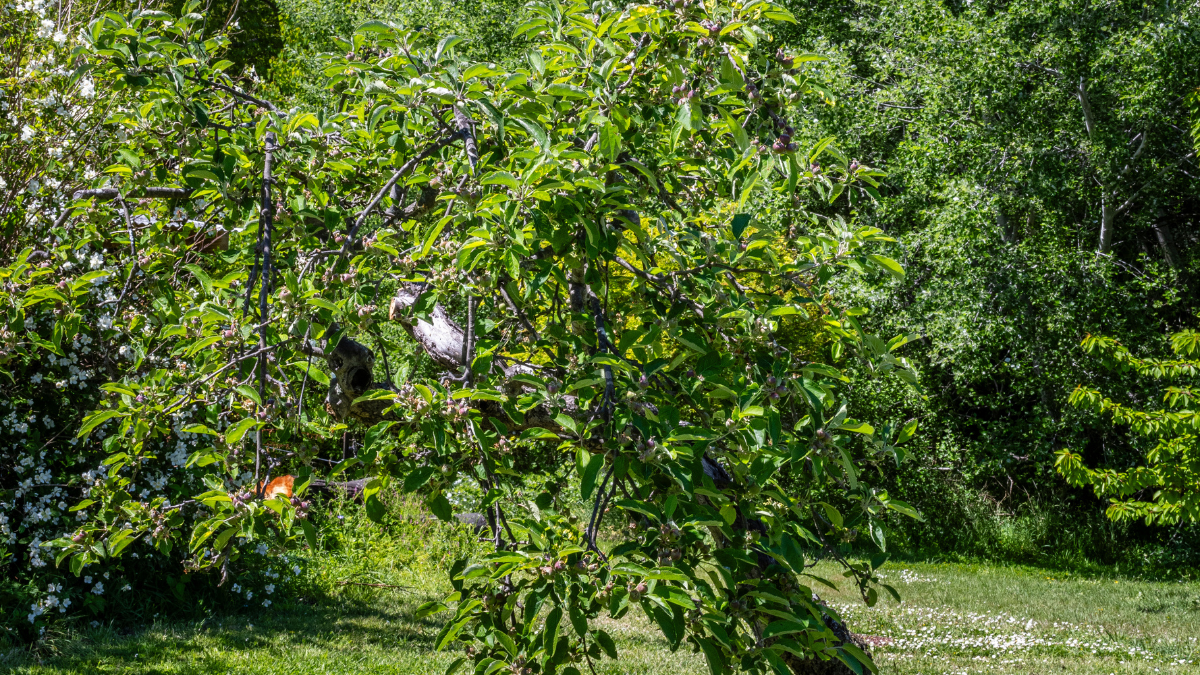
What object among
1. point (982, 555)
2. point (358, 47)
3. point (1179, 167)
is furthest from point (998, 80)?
point (358, 47)

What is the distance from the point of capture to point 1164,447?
7.54 m

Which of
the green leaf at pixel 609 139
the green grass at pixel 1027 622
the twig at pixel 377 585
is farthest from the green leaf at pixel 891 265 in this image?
the twig at pixel 377 585

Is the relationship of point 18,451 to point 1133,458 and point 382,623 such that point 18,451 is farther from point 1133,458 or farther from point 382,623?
point 1133,458

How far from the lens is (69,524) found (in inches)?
204

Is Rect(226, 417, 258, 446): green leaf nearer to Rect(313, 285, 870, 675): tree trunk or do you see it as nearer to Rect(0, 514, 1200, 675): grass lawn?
Rect(313, 285, 870, 675): tree trunk

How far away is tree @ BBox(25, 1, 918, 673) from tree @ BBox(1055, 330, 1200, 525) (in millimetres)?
6101

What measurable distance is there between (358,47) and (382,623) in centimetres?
459

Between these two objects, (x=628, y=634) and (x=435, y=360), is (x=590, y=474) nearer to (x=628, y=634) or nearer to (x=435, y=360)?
(x=435, y=360)

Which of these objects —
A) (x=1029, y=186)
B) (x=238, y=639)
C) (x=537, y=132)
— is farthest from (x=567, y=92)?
(x=1029, y=186)

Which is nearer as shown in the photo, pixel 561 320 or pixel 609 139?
pixel 609 139

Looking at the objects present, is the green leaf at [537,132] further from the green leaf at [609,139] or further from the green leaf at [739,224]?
the green leaf at [739,224]

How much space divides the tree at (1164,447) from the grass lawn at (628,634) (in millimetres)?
906

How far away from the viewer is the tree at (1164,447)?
715 centimetres

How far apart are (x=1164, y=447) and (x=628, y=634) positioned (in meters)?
4.80
